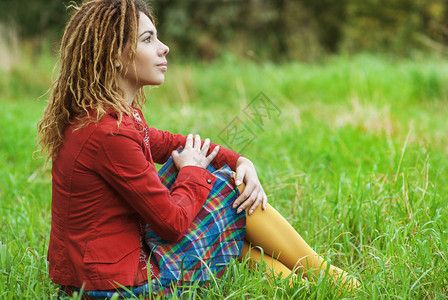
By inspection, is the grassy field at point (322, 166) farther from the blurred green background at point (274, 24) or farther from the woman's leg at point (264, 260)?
the blurred green background at point (274, 24)

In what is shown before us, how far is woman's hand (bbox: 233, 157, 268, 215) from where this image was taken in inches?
69.9

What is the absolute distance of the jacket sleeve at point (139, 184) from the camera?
153 cm

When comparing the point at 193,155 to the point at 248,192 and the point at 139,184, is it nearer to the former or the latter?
the point at 248,192

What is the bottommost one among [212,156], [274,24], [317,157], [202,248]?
[317,157]

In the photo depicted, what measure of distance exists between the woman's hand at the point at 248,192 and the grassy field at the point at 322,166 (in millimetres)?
242

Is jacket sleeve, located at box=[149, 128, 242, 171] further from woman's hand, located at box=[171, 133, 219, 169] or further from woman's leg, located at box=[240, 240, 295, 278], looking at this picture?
woman's leg, located at box=[240, 240, 295, 278]

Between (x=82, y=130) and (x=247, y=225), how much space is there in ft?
2.30

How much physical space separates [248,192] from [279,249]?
28 cm

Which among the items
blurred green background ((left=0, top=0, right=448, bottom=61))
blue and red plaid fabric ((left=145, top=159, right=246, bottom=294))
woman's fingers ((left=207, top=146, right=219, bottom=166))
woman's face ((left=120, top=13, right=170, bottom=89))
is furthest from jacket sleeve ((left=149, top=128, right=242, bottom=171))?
blurred green background ((left=0, top=0, right=448, bottom=61))

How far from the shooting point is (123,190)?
1547 millimetres

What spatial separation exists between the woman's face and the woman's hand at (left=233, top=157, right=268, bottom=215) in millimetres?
472

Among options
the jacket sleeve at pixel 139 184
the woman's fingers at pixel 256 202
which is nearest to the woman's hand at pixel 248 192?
the woman's fingers at pixel 256 202

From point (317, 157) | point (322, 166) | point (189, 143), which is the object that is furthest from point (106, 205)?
point (317, 157)

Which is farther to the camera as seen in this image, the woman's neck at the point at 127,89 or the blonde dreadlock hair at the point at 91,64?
the woman's neck at the point at 127,89
